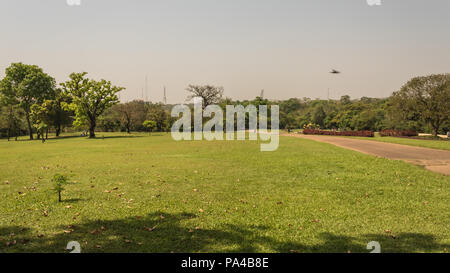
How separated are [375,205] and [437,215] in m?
1.32

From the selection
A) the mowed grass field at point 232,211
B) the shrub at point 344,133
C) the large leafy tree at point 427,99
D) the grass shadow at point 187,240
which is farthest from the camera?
the shrub at point 344,133

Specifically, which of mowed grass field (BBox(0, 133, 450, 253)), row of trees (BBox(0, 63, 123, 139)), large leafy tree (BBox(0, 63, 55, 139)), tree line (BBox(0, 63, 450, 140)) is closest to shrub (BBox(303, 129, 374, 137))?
tree line (BBox(0, 63, 450, 140))

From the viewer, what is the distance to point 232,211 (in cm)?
689

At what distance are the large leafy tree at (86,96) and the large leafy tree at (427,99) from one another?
161 feet

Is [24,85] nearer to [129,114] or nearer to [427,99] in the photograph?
[129,114]

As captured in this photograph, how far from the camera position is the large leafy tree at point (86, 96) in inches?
1961

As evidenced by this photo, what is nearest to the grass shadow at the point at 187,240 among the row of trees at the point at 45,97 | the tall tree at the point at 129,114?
the row of trees at the point at 45,97

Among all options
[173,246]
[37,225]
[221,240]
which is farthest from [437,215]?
[37,225]

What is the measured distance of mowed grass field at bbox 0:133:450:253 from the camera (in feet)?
16.4

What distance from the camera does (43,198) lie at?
8180 millimetres

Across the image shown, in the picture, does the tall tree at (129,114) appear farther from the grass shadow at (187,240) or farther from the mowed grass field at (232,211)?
the grass shadow at (187,240)

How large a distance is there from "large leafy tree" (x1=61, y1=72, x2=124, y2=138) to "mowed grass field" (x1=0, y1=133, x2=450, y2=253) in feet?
137

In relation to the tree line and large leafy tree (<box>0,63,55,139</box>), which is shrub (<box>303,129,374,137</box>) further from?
large leafy tree (<box>0,63,55,139</box>)
